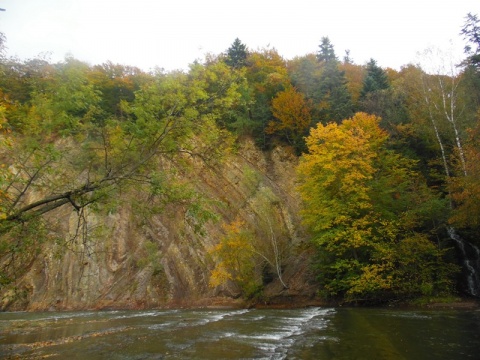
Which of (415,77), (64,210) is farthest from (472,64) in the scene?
(64,210)

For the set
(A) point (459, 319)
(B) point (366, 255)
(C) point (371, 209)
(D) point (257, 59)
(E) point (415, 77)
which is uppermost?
(D) point (257, 59)

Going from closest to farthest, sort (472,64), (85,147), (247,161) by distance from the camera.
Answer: (85,147), (472,64), (247,161)

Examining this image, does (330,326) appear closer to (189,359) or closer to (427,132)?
A: (189,359)

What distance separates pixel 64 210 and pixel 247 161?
63.8 ft

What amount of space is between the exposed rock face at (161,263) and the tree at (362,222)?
4.45 m

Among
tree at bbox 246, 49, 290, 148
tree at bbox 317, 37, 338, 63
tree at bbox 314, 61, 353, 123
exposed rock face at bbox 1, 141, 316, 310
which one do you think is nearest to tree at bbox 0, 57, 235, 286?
exposed rock face at bbox 1, 141, 316, 310

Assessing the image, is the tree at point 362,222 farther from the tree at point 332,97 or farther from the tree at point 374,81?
the tree at point 374,81

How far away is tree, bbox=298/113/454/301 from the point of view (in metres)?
23.0

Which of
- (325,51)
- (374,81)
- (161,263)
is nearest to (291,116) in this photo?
(374,81)

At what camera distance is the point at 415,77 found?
33.8 m

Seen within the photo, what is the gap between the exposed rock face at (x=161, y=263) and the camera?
2942cm

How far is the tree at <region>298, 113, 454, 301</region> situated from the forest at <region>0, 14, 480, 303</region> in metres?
0.11

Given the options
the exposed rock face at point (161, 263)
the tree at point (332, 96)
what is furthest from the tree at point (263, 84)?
the exposed rock face at point (161, 263)

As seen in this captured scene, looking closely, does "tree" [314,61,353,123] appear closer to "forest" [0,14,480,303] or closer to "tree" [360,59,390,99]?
"forest" [0,14,480,303]
